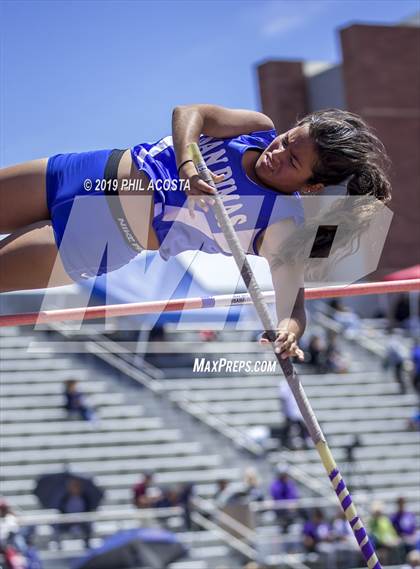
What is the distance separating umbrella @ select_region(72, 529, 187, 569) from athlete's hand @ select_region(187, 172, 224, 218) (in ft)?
18.2

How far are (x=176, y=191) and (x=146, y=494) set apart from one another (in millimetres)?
7157

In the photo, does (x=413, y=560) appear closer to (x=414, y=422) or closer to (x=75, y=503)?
(x=75, y=503)

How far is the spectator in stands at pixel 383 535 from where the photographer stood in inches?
370

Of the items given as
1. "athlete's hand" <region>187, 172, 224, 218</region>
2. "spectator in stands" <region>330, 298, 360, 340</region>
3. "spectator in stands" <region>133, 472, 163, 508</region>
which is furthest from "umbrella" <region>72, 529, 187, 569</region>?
"spectator in stands" <region>330, 298, 360, 340</region>

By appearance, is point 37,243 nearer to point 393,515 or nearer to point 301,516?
point 301,516

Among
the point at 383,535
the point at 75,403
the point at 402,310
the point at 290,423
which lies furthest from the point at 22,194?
the point at 402,310

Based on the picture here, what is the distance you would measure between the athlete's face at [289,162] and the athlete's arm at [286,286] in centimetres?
11

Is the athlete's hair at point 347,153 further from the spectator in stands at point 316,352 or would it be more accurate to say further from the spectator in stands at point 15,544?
the spectator in stands at point 316,352

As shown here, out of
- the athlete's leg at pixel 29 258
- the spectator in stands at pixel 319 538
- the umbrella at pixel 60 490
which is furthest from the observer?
the umbrella at pixel 60 490

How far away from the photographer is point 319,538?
30.7 ft

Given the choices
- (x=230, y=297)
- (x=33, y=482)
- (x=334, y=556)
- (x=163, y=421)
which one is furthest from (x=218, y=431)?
(x=230, y=297)

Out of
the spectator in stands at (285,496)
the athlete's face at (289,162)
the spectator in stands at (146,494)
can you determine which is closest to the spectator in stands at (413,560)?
the spectator in stands at (285,496)

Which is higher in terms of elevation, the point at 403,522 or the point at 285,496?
the point at 285,496

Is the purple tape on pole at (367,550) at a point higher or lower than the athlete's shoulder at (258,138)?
lower
